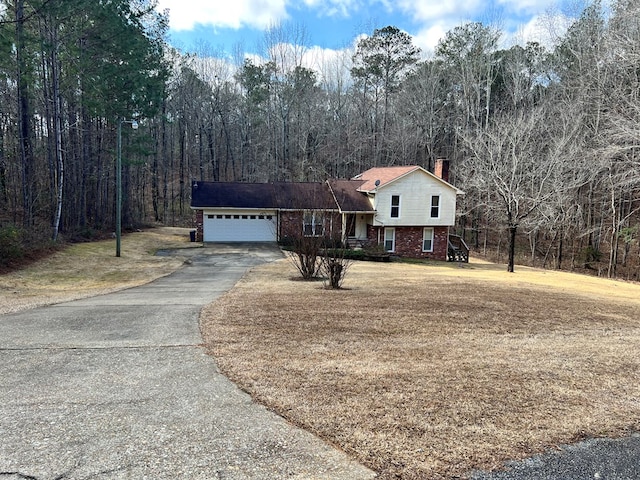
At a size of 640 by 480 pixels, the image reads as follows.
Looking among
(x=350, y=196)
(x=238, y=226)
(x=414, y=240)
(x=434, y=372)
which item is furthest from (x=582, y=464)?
(x=238, y=226)

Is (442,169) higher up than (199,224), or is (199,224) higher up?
(442,169)

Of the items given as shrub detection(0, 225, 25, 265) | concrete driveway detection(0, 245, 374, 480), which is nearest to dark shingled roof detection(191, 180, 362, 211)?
shrub detection(0, 225, 25, 265)

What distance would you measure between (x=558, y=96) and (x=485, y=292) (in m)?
25.0

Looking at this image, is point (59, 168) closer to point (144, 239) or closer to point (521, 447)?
point (144, 239)

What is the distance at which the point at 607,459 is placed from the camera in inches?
135

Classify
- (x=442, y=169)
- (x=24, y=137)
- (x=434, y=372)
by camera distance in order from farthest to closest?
(x=442, y=169) < (x=24, y=137) < (x=434, y=372)

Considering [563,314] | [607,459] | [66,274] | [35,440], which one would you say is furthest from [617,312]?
[66,274]

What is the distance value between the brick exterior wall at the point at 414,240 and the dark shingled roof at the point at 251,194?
5.94 ft

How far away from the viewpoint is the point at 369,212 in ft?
82.8

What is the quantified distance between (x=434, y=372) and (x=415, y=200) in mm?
21481

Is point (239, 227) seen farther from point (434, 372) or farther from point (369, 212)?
point (434, 372)

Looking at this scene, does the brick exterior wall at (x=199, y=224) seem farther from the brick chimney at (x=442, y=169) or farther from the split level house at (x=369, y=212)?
the brick chimney at (x=442, y=169)

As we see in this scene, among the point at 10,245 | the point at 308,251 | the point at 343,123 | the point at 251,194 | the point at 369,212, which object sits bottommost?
the point at 10,245

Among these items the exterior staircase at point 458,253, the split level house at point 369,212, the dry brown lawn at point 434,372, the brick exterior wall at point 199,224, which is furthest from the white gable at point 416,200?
the dry brown lawn at point 434,372
